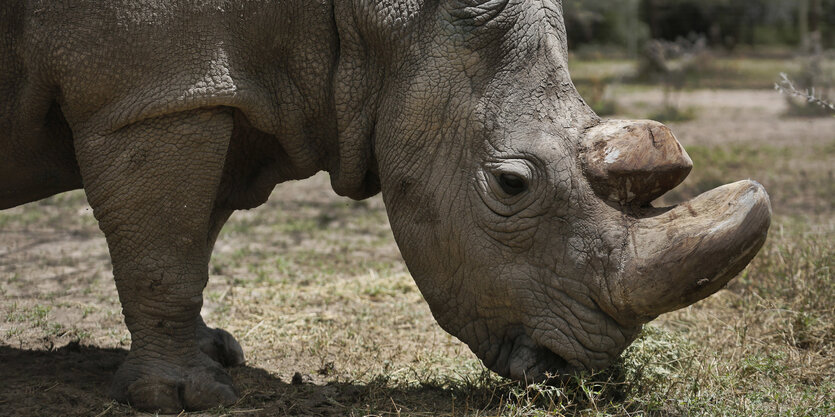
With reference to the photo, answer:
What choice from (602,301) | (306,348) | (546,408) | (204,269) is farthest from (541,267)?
(306,348)

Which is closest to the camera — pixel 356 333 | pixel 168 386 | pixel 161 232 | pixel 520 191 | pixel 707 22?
pixel 520 191

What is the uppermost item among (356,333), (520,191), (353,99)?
(353,99)

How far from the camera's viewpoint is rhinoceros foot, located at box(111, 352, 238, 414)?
4.05 m

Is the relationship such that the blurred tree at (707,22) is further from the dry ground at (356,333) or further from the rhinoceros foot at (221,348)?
the rhinoceros foot at (221,348)

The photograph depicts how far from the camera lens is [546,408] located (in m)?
3.81

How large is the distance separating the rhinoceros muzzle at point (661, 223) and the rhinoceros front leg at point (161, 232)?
5.34 feet

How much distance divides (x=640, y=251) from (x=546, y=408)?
0.80m

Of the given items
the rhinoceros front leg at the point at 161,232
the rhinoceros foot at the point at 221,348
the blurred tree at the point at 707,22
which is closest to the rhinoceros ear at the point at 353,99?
the rhinoceros front leg at the point at 161,232

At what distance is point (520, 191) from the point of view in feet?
12.2

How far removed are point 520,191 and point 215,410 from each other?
1.68 meters

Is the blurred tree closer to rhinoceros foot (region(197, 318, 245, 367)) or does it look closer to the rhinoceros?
rhinoceros foot (region(197, 318, 245, 367))

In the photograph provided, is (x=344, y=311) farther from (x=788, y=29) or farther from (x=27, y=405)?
(x=788, y=29)

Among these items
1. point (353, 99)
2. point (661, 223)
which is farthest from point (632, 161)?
point (353, 99)

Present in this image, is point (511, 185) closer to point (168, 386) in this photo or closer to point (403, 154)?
point (403, 154)
